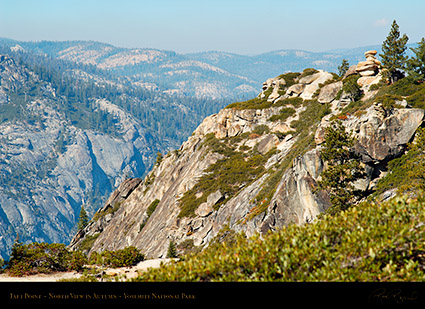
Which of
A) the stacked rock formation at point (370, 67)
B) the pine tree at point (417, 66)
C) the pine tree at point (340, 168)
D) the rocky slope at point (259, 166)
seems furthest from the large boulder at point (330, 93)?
the pine tree at point (340, 168)

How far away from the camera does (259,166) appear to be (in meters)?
65.8

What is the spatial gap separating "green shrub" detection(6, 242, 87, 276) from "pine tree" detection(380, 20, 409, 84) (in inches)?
1843

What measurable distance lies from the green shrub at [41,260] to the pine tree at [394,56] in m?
46.8

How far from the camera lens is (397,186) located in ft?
113

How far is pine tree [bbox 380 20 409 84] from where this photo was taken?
53688 millimetres

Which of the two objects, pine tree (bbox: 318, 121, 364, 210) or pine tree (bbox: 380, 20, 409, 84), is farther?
pine tree (bbox: 380, 20, 409, 84)

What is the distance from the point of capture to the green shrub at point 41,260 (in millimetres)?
26875

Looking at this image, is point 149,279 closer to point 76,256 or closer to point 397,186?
point 76,256

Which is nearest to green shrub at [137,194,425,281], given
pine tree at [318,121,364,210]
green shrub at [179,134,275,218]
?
pine tree at [318,121,364,210]
